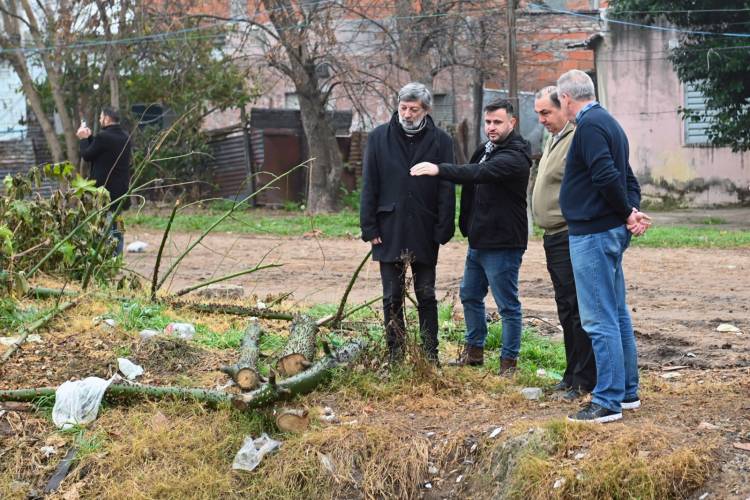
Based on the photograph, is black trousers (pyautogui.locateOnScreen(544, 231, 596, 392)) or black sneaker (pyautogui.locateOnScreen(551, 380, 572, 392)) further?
black sneaker (pyautogui.locateOnScreen(551, 380, 572, 392))

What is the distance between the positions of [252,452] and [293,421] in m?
0.27

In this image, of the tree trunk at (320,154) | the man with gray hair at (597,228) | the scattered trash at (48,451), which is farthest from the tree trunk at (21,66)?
the man with gray hair at (597,228)

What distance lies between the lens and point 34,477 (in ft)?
17.7

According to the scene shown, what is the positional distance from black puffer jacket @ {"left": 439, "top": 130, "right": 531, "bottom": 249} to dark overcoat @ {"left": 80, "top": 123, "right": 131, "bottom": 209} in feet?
17.9

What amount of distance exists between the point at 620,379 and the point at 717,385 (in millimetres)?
1131

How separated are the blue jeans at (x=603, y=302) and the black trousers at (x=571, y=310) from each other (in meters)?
0.49

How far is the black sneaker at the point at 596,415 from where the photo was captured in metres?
4.98

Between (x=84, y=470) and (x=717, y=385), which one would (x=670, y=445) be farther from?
(x=84, y=470)

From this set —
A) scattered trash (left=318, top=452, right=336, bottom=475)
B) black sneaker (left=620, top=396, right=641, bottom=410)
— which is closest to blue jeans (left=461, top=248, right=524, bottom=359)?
black sneaker (left=620, top=396, right=641, bottom=410)

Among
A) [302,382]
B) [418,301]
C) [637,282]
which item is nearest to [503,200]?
[418,301]

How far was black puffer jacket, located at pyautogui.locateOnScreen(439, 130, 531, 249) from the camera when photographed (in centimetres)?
602

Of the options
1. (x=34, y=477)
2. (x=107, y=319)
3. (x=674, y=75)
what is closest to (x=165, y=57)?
(x=674, y=75)

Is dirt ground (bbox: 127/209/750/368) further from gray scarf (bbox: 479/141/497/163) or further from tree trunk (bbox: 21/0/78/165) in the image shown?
tree trunk (bbox: 21/0/78/165)

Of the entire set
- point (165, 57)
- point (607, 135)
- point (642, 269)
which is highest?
point (165, 57)
